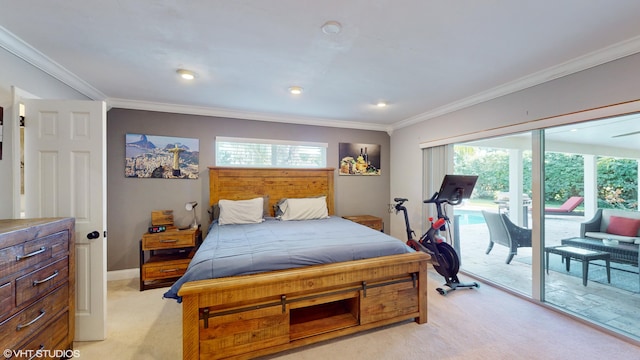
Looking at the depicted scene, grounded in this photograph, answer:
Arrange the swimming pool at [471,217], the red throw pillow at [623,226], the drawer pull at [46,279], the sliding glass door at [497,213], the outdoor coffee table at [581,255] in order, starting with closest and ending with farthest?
the drawer pull at [46,279]
the red throw pillow at [623,226]
the outdoor coffee table at [581,255]
the sliding glass door at [497,213]
the swimming pool at [471,217]

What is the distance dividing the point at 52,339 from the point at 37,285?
467 mm

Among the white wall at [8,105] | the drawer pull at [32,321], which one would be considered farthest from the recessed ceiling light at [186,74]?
the drawer pull at [32,321]

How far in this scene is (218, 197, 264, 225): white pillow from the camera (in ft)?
11.4

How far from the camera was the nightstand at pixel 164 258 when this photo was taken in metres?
3.11

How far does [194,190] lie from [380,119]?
3.34 m

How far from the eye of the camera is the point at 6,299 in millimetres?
1372

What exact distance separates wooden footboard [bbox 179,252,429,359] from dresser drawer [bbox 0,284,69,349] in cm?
85

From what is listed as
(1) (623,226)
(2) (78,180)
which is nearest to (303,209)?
(2) (78,180)

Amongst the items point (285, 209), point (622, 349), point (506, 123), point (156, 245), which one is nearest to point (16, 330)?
point (156, 245)

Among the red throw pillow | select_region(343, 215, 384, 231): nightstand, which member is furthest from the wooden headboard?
the red throw pillow

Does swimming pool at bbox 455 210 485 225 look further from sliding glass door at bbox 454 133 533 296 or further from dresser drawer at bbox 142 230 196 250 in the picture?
dresser drawer at bbox 142 230 196 250

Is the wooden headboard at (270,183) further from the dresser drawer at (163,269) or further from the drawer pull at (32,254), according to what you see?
the drawer pull at (32,254)

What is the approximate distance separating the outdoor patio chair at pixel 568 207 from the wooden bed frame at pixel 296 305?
163 centimetres
